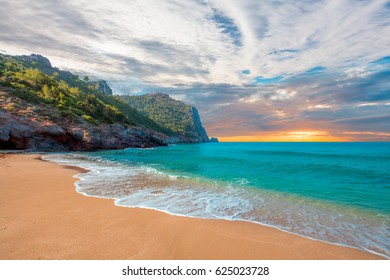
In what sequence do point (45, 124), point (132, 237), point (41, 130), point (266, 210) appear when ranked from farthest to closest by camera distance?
point (45, 124)
point (41, 130)
point (266, 210)
point (132, 237)

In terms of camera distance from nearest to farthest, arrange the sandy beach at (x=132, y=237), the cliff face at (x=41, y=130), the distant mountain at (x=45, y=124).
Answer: the sandy beach at (x=132, y=237), the cliff face at (x=41, y=130), the distant mountain at (x=45, y=124)

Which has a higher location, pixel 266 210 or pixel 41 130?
pixel 41 130

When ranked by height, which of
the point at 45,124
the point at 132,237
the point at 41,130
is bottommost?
the point at 132,237

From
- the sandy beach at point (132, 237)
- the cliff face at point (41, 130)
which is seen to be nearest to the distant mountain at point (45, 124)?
the cliff face at point (41, 130)

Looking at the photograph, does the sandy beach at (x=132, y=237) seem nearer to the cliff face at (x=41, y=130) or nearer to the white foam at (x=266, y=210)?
the white foam at (x=266, y=210)

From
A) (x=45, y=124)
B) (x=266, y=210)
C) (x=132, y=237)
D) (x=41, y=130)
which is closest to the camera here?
(x=132, y=237)

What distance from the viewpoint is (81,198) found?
30.9 ft

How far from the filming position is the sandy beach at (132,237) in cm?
484

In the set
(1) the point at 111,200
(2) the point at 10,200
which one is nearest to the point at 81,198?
(1) the point at 111,200

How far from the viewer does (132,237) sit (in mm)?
5656

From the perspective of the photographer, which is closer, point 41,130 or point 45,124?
point 41,130

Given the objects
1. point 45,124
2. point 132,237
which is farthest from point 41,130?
point 132,237

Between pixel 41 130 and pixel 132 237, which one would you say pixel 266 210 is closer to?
pixel 132 237
